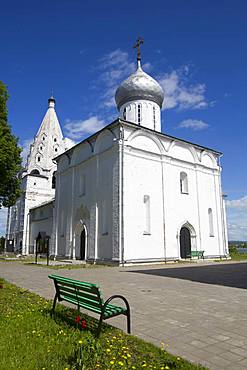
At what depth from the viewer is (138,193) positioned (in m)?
20.5

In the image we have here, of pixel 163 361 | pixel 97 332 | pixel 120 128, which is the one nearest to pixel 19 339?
pixel 97 332

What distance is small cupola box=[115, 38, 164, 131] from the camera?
26516 mm

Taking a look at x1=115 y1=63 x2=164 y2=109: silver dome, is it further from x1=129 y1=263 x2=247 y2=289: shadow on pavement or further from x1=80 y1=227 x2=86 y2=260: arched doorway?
x1=129 y1=263 x2=247 y2=289: shadow on pavement

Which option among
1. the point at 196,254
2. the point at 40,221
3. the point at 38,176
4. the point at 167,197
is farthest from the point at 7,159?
the point at 38,176

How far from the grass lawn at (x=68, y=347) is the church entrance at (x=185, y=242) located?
18.5 metres

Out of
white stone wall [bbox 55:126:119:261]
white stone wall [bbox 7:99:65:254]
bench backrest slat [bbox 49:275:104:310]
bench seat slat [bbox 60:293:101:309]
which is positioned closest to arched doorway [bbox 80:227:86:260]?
white stone wall [bbox 55:126:119:261]

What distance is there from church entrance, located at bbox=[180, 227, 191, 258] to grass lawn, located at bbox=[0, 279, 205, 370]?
1847 cm

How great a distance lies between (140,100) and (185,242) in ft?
43.6

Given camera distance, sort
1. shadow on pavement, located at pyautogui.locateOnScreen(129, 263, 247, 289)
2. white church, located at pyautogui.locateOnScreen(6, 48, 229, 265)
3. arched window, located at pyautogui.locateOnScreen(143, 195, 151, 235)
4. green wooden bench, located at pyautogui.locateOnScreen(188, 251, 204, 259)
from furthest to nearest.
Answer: green wooden bench, located at pyautogui.locateOnScreen(188, 251, 204, 259)
arched window, located at pyautogui.locateOnScreen(143, 195, 151, 235)
white church, located at pyautogui.locateOnScreen(6, 48, 229, 265)
shadow on pavement, located at pyautogui.locateOnScreen(129, 263, 247, 289)

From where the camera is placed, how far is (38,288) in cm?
940

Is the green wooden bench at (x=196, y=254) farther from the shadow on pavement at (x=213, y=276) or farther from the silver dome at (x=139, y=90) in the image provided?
the silver dome at (x=139, y=90)

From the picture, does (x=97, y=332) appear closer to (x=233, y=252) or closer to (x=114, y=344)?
(x=114, y=344)

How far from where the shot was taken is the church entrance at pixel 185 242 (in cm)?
2331

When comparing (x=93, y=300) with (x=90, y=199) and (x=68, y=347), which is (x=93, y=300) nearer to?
(x=68, y=347)
